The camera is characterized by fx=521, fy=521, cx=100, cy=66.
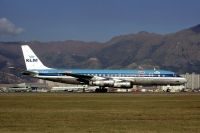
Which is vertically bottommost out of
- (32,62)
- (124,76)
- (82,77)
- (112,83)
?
(112,83)

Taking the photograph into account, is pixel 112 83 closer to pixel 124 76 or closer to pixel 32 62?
pixel 124 76

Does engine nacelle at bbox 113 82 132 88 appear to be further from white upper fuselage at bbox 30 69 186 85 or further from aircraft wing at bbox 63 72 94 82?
aircraft wing at bbox 63 72 94 82

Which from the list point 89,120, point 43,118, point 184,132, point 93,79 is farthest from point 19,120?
point 93,79

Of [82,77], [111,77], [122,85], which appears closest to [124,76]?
[111,77]

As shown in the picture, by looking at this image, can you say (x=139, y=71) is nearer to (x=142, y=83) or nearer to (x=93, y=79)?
(x=142, y=83)

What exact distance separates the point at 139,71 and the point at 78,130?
271 feet

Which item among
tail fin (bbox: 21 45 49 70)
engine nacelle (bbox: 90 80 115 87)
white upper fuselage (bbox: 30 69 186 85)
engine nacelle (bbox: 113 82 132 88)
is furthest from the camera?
tail fin (bbox: 21 45 49 70)

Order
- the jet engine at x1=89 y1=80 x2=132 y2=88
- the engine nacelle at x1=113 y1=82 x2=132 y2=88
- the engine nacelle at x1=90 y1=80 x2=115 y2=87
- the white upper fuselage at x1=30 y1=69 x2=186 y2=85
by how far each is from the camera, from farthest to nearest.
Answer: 1. the white upper fuselage at x1=30 y1=69 x2=186 y2=85
2. the engine nacelle at x1=90 y1=80 x2=115 y2=87
3. the jet engine at x1=89 y1=80 x2=132 y2=88
4. the engine nacelle at x1=113 y1=82 x2=132 y2=88

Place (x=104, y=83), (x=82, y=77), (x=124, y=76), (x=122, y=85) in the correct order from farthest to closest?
(x=82, y=77) → (x=124, y=76) → (x=104, y=83) → (x=122, y=85)

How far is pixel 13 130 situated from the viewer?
94.4ft

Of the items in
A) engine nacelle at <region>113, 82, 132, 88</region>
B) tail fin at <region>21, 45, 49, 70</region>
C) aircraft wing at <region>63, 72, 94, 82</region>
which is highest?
tail fin at <region>21, 45, 49, 70</region>

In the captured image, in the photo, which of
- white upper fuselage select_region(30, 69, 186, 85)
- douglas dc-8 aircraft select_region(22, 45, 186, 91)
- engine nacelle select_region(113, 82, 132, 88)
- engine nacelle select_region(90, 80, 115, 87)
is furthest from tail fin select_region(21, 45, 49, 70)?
engine nacelle select_region(113, 82, 132, 88)

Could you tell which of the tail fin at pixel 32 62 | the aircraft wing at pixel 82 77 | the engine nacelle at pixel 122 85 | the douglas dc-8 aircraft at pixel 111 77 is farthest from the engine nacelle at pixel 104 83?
the tail fin at pixel 32 62

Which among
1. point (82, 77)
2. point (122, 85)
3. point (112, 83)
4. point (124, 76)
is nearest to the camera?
point (122, 85)
